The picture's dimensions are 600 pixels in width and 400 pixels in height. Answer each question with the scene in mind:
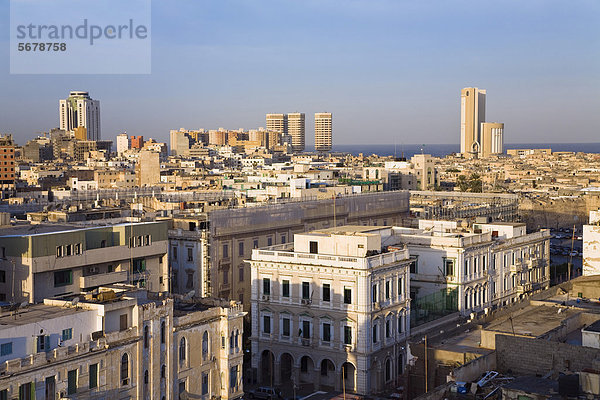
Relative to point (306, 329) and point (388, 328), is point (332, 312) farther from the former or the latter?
point (388, 328)

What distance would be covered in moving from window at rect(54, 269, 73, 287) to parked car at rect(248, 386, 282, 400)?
8.75m

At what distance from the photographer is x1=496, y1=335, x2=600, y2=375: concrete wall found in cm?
2492

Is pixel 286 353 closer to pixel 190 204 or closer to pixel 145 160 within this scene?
pixel 190 204

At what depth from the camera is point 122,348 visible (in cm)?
2612

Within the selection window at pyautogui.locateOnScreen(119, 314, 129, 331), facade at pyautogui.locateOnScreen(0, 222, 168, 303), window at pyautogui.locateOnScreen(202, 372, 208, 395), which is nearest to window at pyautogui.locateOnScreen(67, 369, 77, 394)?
window at pyautogui.locateOnScreen(119, 314, 129, 331)

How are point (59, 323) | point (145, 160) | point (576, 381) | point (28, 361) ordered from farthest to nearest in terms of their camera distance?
point (145, 160) → point (59, 323) → point (28, 361) → point (576, 381)

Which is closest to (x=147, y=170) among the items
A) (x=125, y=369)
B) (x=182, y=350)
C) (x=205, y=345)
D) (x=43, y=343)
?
(x=205, y=345)

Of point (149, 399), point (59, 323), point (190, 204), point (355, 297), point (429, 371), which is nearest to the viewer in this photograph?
point (59, 323)

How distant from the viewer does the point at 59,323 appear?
24.9 meters

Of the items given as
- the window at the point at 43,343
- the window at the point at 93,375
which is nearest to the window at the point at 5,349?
the window at the point at 43,343

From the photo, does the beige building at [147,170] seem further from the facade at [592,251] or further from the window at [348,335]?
the window at [348,335]

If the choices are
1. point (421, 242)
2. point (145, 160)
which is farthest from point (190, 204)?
point (145, 160)

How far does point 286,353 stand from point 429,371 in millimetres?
7693

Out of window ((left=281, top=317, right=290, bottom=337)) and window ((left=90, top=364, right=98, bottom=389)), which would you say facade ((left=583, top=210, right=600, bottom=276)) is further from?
window ((left=90, top=364, right=98, bottom=389))
